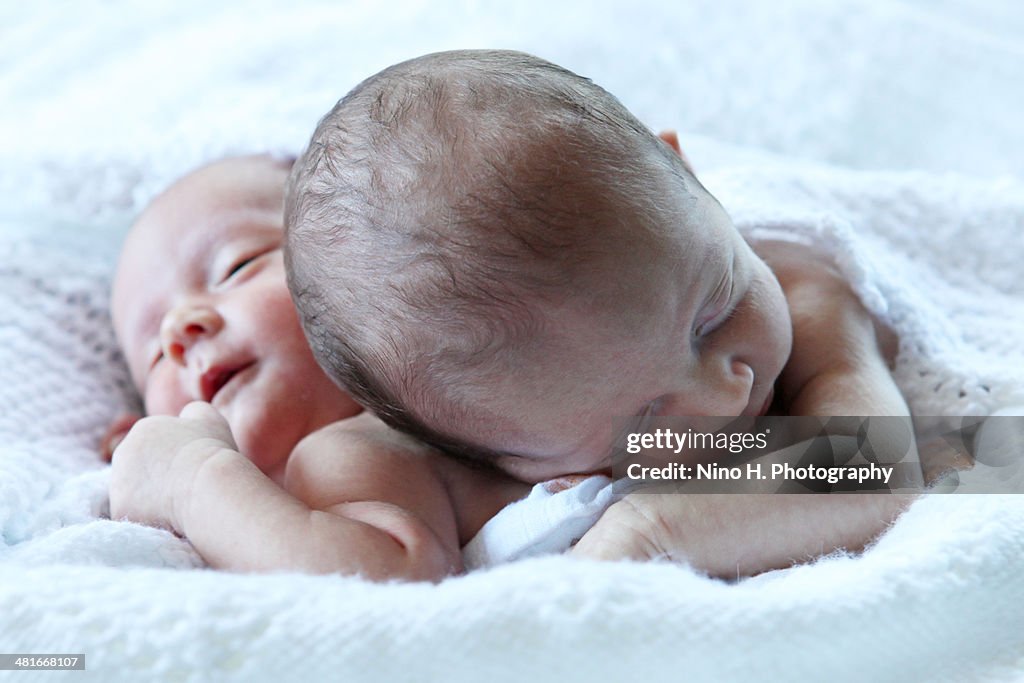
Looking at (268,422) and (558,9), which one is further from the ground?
(558,9)

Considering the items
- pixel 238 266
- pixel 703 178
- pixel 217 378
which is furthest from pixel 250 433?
pixel 703 178

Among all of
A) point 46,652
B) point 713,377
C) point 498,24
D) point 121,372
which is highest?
point 498,24

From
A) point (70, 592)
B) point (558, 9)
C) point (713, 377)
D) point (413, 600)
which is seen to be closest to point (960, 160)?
point (558, 9)

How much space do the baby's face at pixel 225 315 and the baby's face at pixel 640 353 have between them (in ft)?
1.07

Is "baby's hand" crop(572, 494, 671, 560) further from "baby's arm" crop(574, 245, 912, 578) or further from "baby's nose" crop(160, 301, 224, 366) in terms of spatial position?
"baby's nose" crop(160, 301, 224, 366)

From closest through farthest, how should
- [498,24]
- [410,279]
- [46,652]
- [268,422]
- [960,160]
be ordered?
[46,652] → [410,279] → [268,422] → [960,160] → [498,24]

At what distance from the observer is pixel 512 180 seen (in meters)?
0.81

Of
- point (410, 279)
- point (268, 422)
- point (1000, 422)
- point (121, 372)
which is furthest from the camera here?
point (121, 372)

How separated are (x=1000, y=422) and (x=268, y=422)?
774mm

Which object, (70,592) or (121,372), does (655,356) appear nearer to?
(70,592)

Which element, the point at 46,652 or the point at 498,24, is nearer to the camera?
the point at 46,652

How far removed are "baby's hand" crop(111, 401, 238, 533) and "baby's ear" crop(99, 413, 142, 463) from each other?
0.92ft

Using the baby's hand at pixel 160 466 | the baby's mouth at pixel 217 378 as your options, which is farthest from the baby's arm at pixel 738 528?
the baby's mouth at pixel 217 378

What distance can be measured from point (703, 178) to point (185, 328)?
0.69 meters
